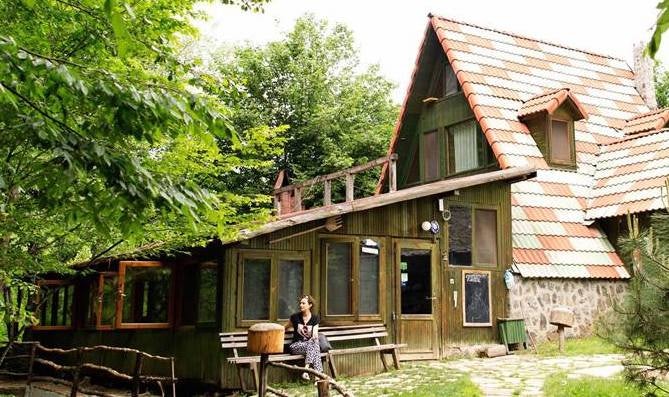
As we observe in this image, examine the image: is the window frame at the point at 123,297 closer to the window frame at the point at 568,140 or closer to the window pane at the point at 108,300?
the window pane at the point at 108,300

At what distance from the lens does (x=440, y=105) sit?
17188 mm

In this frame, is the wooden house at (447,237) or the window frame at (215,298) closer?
the window frame at (215,298)

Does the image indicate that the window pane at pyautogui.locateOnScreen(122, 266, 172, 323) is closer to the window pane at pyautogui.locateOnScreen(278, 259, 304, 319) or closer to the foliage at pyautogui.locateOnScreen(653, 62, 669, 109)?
the window pane at pyautogui.locateOnScreen(278, 259, 304, 319)

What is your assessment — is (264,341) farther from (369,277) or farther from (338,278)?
(369,277)

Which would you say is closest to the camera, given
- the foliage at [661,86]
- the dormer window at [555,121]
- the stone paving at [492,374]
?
the stone paving at [492,374]

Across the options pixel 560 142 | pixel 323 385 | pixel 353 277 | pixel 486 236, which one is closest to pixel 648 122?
pixel 560 142

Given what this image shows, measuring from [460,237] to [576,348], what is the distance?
275cm

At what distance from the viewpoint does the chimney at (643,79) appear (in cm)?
2014

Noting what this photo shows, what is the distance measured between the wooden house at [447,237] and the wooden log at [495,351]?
1.12 feet

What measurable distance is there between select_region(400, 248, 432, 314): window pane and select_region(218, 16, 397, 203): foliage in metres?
12.7

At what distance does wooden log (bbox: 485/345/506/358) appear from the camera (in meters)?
12.5

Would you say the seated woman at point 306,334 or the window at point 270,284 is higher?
the window at point 270,284

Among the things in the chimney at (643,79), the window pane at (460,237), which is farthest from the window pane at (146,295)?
the chimney at (643,79)

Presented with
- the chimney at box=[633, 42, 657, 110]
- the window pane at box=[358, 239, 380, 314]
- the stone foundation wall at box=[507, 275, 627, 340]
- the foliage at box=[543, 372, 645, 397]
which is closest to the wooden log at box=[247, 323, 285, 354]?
the foliage at box=[543, 372, 645, 397]
